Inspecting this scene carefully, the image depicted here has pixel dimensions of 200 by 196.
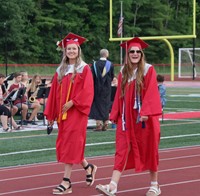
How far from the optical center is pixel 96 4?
6888 centimetres

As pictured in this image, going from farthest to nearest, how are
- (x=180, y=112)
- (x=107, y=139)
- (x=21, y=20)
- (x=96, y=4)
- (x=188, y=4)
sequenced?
(x=188, y=4) < (x=96, y=4) < (x=21, y=20) < (x=180, y=112) < (x=107, y=139)

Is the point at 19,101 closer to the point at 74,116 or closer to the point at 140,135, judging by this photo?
the point at 74,116

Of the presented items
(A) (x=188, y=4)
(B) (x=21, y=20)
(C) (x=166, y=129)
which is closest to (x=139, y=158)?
(C) (x=166, y=129)

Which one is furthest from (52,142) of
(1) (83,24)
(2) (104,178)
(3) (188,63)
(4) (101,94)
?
(1) (83,24)

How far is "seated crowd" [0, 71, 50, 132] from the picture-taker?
626 inches

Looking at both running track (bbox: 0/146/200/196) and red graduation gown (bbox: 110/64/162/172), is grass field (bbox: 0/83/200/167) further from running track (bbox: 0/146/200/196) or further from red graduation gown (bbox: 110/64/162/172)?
red graduation gown (bbox: 110/64/162/172)

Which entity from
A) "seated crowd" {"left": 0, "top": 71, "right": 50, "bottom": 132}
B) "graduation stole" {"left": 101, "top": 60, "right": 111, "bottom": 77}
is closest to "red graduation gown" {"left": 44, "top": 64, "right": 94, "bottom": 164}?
"seated crowd" {"left": 0, "top": 71, "right": 50, "bottom": 132}

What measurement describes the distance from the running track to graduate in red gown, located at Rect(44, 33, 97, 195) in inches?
17.5

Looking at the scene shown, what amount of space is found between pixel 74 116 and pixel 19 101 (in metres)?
8.50

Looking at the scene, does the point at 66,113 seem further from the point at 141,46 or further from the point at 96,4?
the point at 96,4

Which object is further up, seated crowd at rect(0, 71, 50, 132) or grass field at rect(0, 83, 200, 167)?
seated crowd at rect(0, 71, 50, 132)

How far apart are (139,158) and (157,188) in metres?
0.50

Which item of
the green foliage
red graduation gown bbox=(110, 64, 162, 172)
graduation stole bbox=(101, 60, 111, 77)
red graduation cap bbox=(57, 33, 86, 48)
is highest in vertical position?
the green foliage

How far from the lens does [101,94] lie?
16.2 meters
